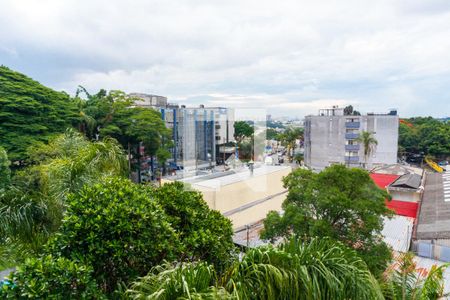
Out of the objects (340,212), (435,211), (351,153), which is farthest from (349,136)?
(340,212)

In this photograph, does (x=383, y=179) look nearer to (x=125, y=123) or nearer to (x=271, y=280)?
(x=125, y=123)

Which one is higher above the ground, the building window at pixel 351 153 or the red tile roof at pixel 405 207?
the building window at pixel 351 153

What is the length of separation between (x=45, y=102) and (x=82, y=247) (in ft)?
44.6

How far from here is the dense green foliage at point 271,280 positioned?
5.68 feet

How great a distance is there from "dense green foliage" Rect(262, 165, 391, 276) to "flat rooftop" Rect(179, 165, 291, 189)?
310 centimetres

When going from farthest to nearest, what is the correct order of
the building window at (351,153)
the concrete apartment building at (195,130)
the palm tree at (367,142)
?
the concrete apartment building at (195,130)
the building window at (351,153)
the palm tree at (367,142)

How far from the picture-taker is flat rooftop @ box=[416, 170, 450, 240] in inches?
318

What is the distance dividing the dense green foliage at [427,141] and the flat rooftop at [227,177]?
22128 mm

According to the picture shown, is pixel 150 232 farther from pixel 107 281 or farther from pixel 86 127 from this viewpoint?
pixel 86 127

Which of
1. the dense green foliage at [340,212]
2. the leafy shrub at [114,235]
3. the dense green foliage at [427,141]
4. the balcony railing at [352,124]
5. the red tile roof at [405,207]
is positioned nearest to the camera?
the leafy shrub at [114,235]

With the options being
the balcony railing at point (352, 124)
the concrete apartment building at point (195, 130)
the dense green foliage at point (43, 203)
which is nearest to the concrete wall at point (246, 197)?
the dense green foliage at point (43, 203)

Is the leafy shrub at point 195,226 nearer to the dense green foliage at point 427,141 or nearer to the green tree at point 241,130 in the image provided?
the green tree at point 241,130

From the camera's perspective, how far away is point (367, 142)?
20.2 m

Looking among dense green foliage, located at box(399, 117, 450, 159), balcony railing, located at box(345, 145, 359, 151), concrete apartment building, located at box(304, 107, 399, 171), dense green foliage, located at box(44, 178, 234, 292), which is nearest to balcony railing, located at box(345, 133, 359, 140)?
concrete apartment building, located at box(304, 107, 399, 171)
